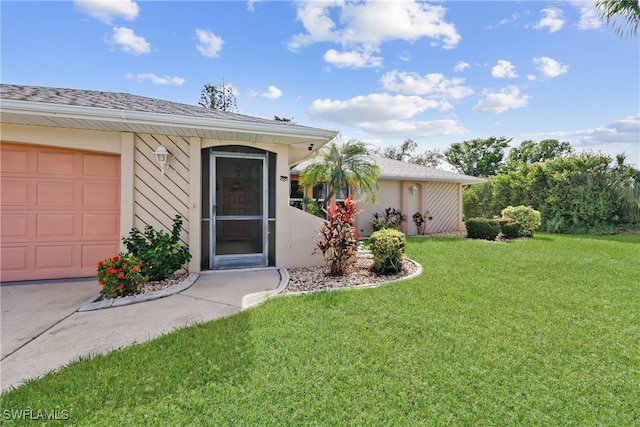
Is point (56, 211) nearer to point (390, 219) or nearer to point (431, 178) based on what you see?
point (390, 219)

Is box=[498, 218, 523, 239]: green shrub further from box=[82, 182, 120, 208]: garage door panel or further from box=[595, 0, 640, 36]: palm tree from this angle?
box=[82, 182, 120, 208]: garage door panel

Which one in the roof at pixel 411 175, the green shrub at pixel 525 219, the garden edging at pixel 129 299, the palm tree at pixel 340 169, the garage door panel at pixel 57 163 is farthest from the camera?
the roof at pixel 411 175

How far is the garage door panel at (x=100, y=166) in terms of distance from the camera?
18.7 feet

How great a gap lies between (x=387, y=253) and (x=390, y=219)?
283 inches

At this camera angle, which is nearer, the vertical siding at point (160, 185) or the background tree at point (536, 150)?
the vertical siding at point (160, 185)

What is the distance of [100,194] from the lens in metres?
5.79

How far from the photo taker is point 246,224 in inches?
259

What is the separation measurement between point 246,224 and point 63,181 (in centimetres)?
351

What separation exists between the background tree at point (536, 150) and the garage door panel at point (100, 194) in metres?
42.0

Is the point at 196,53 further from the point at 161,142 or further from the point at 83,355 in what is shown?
the point at 83,355

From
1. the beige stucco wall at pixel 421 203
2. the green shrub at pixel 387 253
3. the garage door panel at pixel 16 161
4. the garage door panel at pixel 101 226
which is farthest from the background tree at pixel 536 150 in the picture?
the garage door panel at pixel 16 161

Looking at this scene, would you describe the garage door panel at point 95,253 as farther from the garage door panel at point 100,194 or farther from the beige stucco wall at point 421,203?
the beige stucco wall at point 421,203

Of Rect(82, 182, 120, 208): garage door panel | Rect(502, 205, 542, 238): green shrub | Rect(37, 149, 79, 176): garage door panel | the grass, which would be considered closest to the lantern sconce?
Rect(82, 182, 120, 208): garage door panel

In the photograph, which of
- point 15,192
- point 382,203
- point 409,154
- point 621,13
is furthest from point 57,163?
point 409,154
